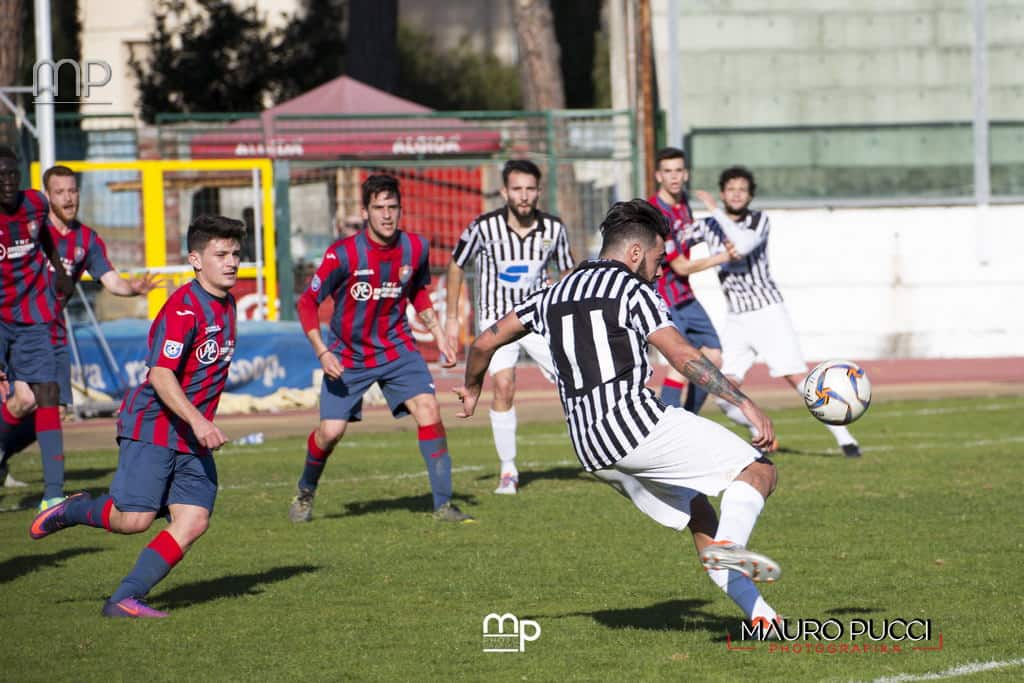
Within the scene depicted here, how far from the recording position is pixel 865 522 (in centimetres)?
966

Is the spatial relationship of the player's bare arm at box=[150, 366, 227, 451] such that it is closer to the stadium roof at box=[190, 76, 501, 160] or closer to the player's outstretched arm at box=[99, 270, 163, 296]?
the player's outstretched arm at box=[99, 270, 163, 296]

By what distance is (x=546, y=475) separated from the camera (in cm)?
1227

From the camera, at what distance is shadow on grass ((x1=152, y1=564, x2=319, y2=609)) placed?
790 cm

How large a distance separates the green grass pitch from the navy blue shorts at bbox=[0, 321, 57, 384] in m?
0.96

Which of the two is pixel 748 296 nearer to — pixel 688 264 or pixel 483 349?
pixel 688 264

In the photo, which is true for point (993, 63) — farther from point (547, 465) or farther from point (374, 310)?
point (374, 310)

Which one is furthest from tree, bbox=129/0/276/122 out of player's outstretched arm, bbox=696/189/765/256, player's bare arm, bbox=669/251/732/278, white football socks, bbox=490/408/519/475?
white football socks, bbox=490/408/519/475

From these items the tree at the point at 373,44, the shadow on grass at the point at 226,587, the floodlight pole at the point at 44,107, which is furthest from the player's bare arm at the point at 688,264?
the tree at the point at 373,44

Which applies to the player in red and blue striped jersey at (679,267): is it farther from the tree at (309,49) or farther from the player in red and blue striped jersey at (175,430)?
the tree at (309,49)

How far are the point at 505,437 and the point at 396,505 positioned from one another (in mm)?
969

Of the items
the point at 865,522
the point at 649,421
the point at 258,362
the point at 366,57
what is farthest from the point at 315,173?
the point at 649,421

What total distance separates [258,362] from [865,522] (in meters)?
9.70

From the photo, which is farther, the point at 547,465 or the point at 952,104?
the point at 952,104

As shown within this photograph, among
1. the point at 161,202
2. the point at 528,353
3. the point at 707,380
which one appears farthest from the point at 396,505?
the point at 161,202
